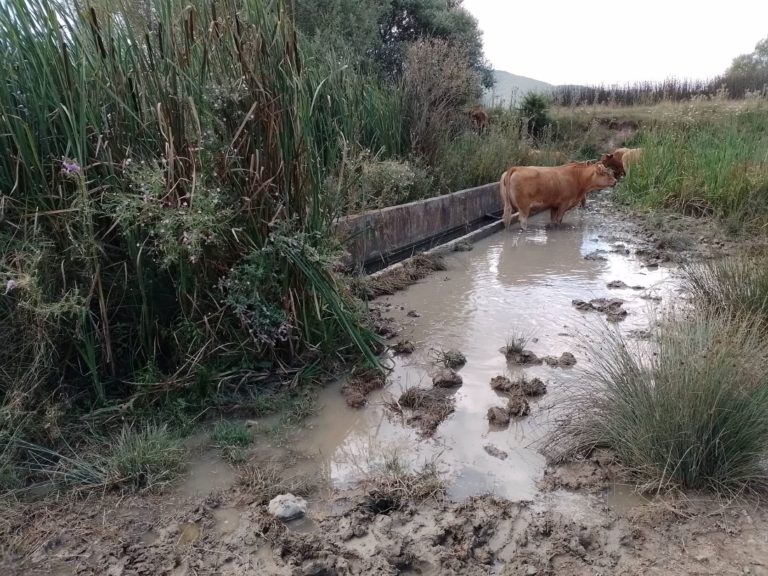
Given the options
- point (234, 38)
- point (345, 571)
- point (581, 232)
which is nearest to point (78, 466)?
point (345, 571)

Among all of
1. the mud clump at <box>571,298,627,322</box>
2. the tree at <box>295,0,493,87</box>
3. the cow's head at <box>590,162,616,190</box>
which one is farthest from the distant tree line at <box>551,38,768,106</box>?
the mud clump at <box>571,298,627,322</box>

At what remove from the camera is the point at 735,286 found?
4.28 metres

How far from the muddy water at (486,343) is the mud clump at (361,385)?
2.5 inches

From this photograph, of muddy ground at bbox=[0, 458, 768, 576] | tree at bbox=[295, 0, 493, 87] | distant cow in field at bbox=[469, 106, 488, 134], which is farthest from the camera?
tree at bbox=[295, 0, 493, 87]

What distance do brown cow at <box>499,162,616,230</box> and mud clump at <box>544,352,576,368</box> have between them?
5008mm

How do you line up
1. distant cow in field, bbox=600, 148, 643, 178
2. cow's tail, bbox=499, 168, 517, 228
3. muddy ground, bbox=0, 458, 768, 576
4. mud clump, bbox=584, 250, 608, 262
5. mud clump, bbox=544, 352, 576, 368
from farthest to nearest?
distant cow in field, bbox=600, 148, 643, 178 → cow's tail, bbox=499, 168, 517, 228 → mud clump, bbox=584, 250, 608, 262 → mud clump, bbox=544, 352, 576, 368 → muddy ground, bbox=0, 458, 768, 576

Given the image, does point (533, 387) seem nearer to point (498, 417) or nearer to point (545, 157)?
point (498, 417)

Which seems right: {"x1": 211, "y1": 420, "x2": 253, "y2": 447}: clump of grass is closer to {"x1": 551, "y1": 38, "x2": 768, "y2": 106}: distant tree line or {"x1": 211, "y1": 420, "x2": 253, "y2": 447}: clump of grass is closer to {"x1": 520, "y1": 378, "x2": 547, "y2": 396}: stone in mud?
{"x1": 520, "y1": 378, "x2": 547, "y2": 396}: stone in mud

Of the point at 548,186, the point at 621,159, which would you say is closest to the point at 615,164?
the point at 621,159

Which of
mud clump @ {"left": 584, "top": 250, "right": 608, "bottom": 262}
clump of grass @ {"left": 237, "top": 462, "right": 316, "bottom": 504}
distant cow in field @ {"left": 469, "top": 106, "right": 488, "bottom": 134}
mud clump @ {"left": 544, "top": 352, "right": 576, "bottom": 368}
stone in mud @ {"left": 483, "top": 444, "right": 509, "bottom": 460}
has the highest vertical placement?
distant cow in field @ {"left": 469, "top": 106, "right": 488, "bottom": 134}

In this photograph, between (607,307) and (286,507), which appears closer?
(286,507)

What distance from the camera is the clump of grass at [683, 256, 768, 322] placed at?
4.06 meters

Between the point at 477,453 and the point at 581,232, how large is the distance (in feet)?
23.2

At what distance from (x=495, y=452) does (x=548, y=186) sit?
6.69 m
